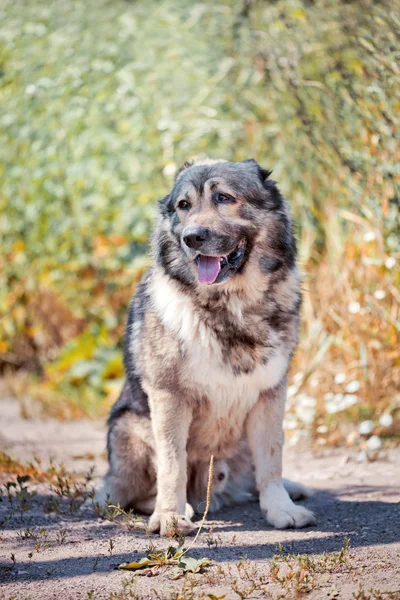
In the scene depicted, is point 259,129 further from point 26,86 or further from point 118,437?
point 118,437

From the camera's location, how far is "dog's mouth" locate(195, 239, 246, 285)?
131 inches

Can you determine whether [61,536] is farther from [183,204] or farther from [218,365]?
[183,204]

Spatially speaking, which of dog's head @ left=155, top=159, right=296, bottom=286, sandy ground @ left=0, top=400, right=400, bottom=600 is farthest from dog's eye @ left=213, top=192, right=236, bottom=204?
sandy ground @ left=0, top=400, right=400, bottom=600

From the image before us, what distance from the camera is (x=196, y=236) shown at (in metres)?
3.26

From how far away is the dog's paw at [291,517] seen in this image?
11.2ft

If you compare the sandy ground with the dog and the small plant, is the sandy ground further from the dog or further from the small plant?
the dog

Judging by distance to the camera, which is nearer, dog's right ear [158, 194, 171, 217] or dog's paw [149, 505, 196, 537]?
dog's paw [149, 505, 196, 537]

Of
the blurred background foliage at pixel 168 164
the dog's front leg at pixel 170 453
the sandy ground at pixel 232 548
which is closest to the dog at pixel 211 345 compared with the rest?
the dog's front leg at pixel 170 453

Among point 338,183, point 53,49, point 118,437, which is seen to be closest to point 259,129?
point 338,183

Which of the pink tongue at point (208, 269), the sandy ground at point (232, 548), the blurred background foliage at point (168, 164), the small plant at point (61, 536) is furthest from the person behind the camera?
the blurred background foliage at point (168, 164)

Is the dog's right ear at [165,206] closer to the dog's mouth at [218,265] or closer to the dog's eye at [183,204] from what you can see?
the dog's eye at [183,204]

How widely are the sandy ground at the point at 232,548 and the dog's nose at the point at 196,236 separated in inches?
50.6

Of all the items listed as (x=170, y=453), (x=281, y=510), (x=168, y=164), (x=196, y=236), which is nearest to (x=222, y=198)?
(x=196, y=236)

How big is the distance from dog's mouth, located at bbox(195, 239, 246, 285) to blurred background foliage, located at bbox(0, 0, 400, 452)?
5.58ft
